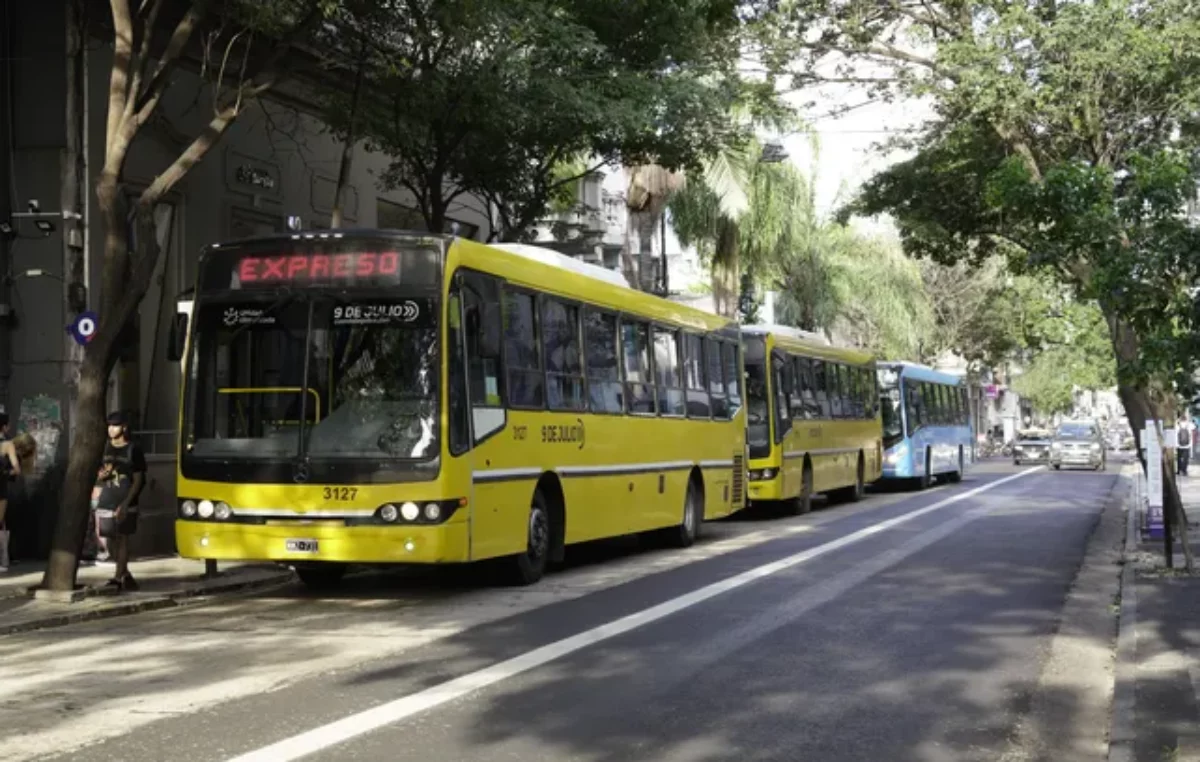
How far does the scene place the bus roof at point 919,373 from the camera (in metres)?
36.3

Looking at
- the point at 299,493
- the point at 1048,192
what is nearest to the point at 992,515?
the point at 1048,192

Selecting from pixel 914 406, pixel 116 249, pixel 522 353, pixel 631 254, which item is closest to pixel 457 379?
pixel 522 353

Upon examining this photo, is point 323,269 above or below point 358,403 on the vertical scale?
above

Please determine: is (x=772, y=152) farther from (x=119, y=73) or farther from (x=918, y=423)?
(x=119, y=73)

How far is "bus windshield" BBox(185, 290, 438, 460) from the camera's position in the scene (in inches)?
514

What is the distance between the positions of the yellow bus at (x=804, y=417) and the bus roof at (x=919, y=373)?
7.62ft

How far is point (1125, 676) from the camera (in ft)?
30.9

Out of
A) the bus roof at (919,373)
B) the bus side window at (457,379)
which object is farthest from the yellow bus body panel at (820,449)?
the bus side window at (457,379)

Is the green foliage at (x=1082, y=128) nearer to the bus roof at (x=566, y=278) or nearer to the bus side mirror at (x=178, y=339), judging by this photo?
the bus roof at (x=566, y=278)

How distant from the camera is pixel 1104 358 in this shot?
191 feet

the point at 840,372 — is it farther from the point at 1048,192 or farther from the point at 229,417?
the point at 229,417

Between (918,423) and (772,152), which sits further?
(918,423)

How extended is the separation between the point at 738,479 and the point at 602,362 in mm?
6384

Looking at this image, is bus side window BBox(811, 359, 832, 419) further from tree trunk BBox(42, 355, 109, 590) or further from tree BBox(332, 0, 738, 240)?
tree trunk BBox(42, 355, 109, 590)
